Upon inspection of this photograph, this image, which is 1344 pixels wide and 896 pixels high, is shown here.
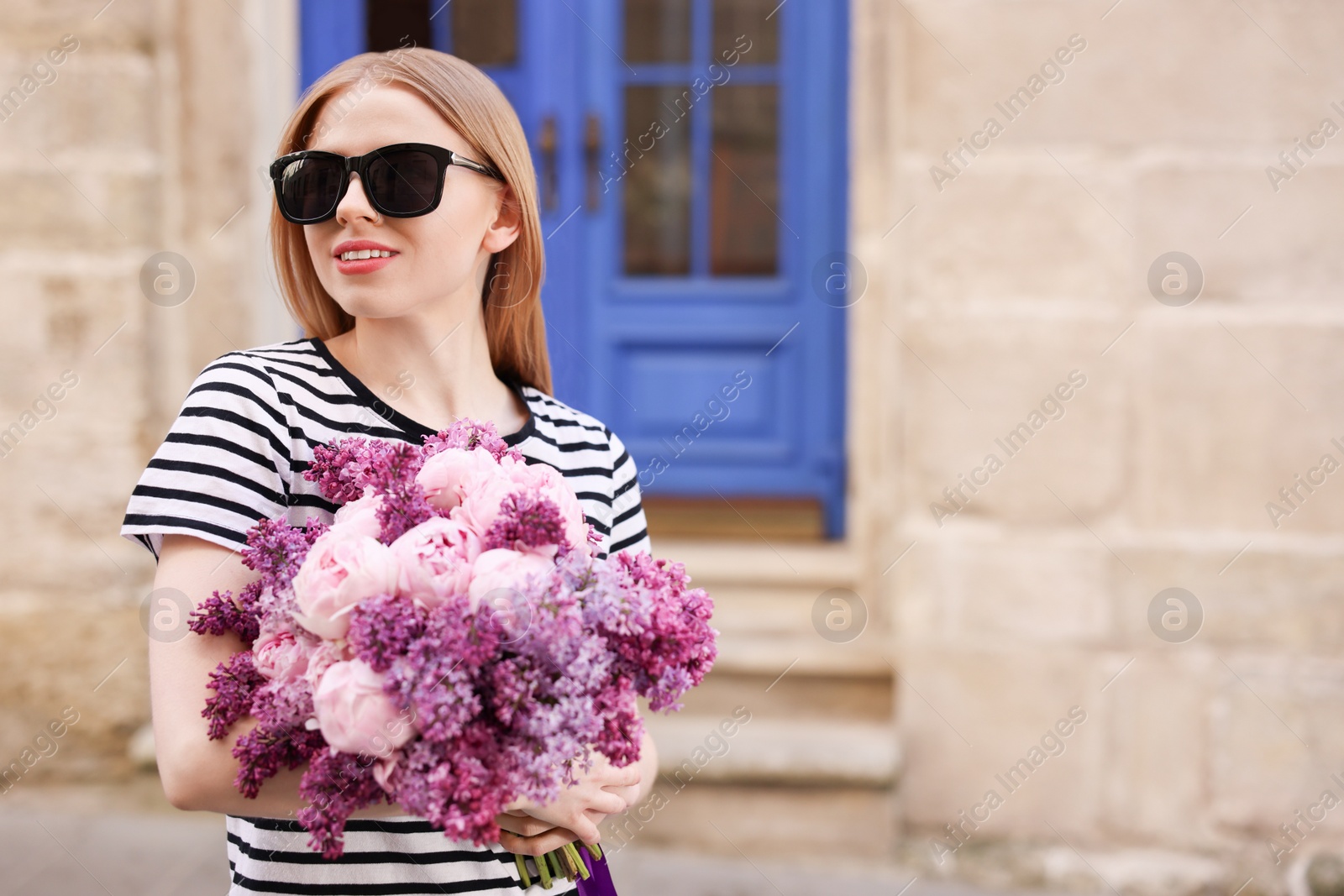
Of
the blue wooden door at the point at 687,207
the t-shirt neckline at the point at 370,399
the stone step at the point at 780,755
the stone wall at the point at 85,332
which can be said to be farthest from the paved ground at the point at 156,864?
the t-shirt neckline at the point at 370,399

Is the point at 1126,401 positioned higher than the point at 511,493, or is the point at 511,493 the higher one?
the point at 511,493

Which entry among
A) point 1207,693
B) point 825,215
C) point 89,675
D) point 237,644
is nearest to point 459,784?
point 237,644

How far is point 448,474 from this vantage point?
41.5 inches

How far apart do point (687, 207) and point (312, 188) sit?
3.20m

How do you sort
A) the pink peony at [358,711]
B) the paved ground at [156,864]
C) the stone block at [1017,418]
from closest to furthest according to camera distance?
the pink peony at [358,711] < the paved ground at [156,864] < the stone block at [1017,418]

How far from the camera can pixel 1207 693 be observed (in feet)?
10.4

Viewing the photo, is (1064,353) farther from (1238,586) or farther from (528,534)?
(528,534)

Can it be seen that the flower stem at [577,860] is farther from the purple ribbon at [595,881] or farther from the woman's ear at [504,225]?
the woman's ear at [504,225]

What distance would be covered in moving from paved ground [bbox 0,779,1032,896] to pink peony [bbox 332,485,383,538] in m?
2.39

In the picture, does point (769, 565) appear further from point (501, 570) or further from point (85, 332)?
point (501, 570)

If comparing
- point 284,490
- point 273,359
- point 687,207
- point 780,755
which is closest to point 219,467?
point 284,490

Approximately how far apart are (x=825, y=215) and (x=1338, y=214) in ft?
5.58

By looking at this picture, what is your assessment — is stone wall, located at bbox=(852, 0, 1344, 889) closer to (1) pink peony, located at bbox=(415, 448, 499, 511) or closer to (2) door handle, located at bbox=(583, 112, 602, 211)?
(2) door handle, located at bbox=(583, 112, 602, 211)

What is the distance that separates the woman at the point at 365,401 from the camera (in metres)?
1.09
